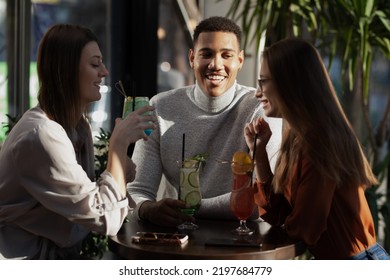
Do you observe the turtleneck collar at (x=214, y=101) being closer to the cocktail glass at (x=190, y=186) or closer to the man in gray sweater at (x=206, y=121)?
the man in gray sweater at (x=206, y=121)

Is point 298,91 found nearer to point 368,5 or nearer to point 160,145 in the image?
point 160,145

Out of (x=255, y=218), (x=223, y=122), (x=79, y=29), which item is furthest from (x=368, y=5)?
(x=79, y=29)

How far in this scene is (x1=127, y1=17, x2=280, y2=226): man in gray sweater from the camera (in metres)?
2.63

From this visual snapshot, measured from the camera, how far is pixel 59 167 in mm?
1949

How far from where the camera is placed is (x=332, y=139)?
7.00ft

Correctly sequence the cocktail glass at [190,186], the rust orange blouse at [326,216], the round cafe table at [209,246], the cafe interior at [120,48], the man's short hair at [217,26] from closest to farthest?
1. the round cafe table at [209,246]
2. the rust orange blouse at [326,216]
3. the cocktail glass at [190,186]
4. the man's short hair at [217,26]
5. the cafe interior at [120,48]

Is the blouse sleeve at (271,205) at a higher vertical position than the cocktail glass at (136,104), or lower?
lower

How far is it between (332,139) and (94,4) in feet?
9.52

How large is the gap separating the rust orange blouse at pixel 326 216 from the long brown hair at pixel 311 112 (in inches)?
1.7

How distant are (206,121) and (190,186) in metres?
0.57

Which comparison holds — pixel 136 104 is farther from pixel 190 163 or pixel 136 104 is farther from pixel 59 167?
pixel 59 167

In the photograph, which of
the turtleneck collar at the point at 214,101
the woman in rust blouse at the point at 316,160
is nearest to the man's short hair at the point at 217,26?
the turtleneck collar at the point at 214,101

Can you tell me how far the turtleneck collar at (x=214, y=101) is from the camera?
271cm

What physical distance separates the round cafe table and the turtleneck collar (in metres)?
0.54
